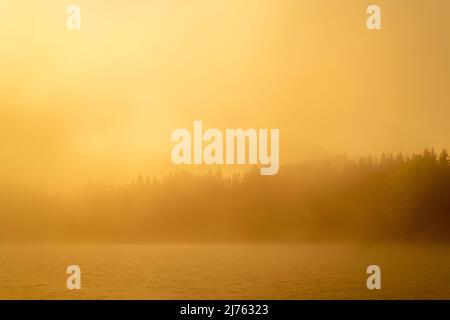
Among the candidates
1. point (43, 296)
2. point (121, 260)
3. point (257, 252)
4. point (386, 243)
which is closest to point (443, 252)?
point (386, 243)

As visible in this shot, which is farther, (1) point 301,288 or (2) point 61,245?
(2) point 61,245

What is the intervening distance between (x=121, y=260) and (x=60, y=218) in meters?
1.83

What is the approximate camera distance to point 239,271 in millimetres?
11523

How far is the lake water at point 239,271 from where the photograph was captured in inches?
371

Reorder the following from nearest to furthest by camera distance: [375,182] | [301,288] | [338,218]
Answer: [301,288] < [338,218] < [375,182]

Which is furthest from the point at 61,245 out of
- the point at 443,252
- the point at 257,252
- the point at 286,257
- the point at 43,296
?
the point at 443,252

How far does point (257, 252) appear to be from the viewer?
1231cm

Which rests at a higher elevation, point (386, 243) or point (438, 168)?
point (438, 168)

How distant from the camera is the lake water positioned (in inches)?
371
